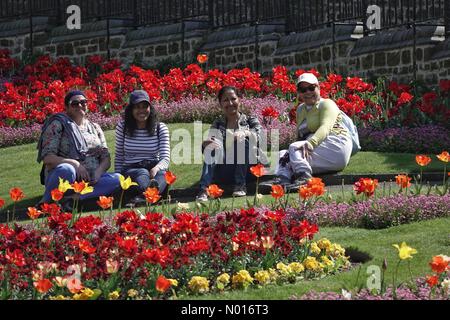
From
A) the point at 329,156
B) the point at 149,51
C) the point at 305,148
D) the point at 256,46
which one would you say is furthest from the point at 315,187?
the point at 149,51

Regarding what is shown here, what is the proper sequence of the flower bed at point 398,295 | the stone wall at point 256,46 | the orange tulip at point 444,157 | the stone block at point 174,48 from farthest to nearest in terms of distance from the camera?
the stone block at point 174,48 < the stone wall at point 256,46 < the orange tulip at point 444,157 < the flower bed at point 398,295

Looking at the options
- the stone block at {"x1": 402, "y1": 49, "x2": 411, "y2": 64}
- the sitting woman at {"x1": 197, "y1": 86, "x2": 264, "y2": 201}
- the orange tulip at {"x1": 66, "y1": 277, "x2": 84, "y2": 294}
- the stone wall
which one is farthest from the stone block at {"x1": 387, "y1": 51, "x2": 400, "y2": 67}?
the orange tulip at {"x1": 66, "y1": 277, "x2": 84, "y2": 294}

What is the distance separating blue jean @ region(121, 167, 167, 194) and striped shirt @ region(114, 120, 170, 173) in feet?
0.80

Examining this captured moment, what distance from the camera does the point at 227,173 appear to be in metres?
13.8

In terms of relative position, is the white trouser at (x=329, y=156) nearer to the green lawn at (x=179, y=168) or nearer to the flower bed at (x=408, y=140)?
the green lawn at (x=179, y=168)

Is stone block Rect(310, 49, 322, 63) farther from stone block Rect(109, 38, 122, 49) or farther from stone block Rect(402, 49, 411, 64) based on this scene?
stone block Rect(109, 38, 122, 49)

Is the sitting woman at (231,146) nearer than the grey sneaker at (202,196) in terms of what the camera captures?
No

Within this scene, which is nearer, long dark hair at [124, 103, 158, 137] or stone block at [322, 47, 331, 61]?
long dark hair at [124, 103, 158, 137]

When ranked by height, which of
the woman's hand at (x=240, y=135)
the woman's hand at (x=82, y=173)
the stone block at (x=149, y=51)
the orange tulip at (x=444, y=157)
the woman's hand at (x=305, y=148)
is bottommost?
the woman's hand at (x=82, y=173)

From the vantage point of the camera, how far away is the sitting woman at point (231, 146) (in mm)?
13711

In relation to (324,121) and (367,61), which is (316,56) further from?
(324,121)

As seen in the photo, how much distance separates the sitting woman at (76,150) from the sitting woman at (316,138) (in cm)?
190

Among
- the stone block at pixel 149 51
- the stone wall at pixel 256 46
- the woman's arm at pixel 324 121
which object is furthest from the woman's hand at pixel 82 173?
the stone block at pixel 149 51

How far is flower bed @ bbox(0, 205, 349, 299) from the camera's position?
859cm
